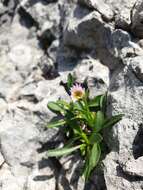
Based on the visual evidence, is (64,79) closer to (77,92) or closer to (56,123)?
(77,92)

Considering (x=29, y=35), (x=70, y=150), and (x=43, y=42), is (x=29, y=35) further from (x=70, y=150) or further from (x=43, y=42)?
(x=70, y=150)

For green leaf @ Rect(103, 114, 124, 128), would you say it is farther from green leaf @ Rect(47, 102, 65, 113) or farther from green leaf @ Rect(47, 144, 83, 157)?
green leaf @ Rect(47, 102, 65, 113)

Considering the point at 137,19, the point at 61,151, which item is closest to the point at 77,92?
the point at 61,151

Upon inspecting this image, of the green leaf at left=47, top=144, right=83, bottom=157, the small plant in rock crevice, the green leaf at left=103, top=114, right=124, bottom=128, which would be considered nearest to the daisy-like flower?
the small plant in rock crevice

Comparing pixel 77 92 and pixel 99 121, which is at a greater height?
pixel 77 92

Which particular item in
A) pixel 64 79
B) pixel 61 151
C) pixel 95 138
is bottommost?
pixel 61 151

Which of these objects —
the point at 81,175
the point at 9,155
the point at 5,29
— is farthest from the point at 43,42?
the point at 81,175

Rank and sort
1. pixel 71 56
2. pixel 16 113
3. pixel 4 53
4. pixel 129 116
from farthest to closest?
pixel 4 53 < pixel 71 56 < pixel 16 113 < pixel 129 116
